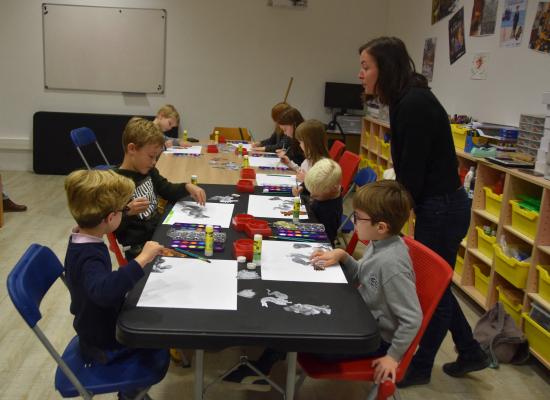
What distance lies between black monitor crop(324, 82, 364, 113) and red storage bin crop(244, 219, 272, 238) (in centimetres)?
463

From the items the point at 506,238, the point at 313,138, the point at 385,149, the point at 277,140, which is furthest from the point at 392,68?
the point at 385,149

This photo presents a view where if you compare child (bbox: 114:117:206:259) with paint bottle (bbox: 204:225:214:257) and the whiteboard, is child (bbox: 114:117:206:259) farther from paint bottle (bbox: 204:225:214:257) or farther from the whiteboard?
the whiteboard

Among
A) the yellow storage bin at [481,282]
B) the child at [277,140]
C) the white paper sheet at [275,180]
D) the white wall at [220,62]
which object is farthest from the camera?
the white wall at [220,62]

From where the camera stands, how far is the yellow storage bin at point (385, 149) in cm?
523

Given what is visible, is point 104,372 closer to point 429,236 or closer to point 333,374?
point 333,374

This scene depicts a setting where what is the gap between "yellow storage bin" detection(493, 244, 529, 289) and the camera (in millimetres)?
2826

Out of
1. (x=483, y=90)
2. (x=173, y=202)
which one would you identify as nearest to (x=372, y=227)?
(x=173, y=202)

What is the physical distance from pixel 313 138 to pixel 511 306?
144 cm

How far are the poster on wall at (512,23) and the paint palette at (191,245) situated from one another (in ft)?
9.28

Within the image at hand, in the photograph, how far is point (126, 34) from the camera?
621 centimetres

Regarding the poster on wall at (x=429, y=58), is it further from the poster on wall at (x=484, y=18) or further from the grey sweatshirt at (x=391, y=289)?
the grey sweatshirt at (x=391, y=289)

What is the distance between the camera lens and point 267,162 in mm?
3822

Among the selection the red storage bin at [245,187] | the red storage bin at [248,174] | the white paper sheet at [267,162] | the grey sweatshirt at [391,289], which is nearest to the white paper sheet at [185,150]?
the white paper sheet at [267,162]

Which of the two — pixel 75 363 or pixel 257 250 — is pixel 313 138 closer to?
pixel 257 250
